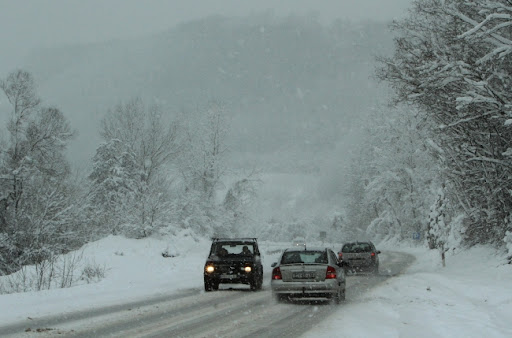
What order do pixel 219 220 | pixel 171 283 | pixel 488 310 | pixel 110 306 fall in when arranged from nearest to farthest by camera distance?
1. pixel 488 310
2. pixel 110 306
3. pixel 171 283
4. pixel 219 220

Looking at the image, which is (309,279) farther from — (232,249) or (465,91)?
(465,91)

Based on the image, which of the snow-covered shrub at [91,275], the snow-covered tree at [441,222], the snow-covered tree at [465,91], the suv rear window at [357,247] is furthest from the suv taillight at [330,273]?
the snow-covered tree at [441,222]

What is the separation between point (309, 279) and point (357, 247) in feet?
40.9

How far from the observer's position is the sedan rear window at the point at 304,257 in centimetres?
1494

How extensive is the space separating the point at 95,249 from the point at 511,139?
69.9ft

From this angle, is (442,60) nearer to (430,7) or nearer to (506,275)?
(430,7)

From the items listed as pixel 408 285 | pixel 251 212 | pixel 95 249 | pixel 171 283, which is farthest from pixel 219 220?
pixel 408 285

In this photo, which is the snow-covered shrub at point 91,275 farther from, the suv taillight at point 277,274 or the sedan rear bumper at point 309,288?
the sedan rear bumper at point 309,288

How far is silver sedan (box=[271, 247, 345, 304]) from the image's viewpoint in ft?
47.0

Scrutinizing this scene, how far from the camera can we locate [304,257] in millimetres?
15117

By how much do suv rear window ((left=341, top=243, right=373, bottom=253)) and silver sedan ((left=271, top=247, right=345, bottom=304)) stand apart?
37.4ft

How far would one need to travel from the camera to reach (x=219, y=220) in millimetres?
52469

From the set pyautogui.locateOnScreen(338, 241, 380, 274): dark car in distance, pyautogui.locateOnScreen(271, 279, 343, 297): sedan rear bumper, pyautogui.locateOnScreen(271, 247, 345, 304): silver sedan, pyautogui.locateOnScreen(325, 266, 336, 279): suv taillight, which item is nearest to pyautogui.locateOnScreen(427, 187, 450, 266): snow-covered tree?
pyautogui.locateOnScreen(338, 241, 380, 274): dark car in distance

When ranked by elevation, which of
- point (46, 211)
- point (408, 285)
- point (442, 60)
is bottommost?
point (408, 285)
